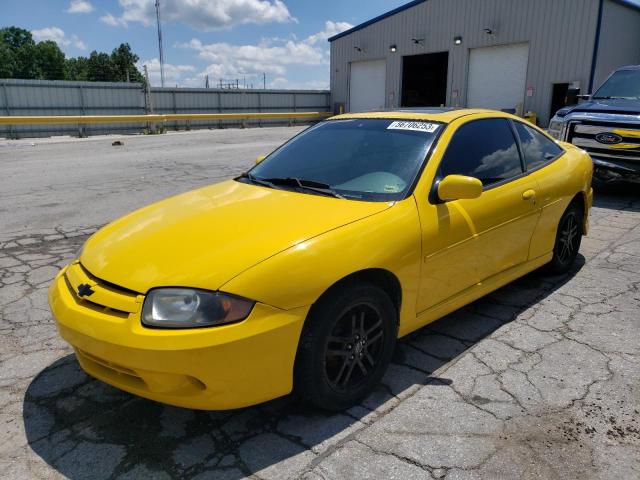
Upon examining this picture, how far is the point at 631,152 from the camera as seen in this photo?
24.3 feet

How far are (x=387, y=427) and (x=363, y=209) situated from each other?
1.13m

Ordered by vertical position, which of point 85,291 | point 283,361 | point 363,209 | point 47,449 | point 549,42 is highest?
point 549,42

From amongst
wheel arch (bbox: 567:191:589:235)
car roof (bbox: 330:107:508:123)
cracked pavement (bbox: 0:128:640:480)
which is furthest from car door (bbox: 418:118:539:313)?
wheel arch (bbox: 567:191:589:235)

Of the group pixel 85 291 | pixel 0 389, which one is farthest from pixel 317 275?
pixel 0 389

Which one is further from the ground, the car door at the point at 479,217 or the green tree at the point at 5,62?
the green tree at the point at 5,62

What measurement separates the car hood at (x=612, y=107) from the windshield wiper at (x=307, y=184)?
642 centimetres

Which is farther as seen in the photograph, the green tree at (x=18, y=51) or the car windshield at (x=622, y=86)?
the green tree at (x=18, y=51)

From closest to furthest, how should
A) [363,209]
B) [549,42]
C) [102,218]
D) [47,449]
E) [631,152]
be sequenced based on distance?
[47,449]
[363,209]
[102,218]
[631,152]
[549,42]

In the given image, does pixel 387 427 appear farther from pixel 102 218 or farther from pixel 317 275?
pixel 102 218

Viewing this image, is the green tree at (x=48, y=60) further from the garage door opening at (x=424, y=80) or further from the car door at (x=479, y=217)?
the car door at (x=479, y=217)

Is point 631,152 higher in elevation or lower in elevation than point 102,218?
higher

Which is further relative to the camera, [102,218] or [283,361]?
[102,218]

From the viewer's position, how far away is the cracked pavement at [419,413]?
233 centimetres

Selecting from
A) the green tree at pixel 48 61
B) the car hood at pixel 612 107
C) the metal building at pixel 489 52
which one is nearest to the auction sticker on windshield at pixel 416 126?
the car hood at pixel 612 107
